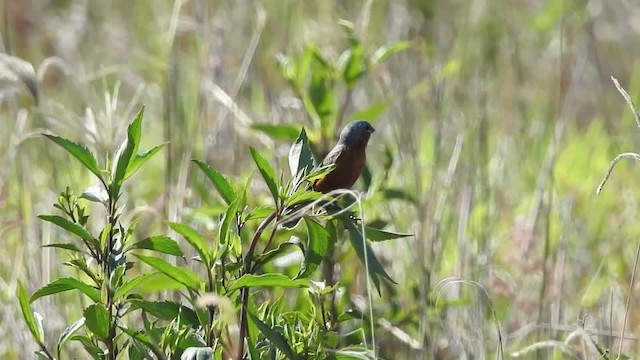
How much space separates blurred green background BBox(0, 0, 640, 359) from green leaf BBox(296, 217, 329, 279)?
0.38 metres

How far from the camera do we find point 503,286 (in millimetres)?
2686

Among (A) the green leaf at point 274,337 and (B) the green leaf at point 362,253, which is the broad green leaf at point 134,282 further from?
(B) the green leaf at point 362,253

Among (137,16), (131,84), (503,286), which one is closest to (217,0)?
(137,16)

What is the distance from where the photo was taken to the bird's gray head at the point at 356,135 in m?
1.81

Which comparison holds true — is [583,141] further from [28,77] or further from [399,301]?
[28,77]

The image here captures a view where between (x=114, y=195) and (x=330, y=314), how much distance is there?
0.41 metres

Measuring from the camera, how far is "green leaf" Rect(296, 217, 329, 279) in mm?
1464

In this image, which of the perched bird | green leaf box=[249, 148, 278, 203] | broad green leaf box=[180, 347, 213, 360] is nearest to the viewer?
broad green leaf box=[180, 347, 213, 360]

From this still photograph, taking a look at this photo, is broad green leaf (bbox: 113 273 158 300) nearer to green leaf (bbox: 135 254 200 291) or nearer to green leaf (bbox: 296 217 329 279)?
green leaf (bbox: 135 254 200 291)

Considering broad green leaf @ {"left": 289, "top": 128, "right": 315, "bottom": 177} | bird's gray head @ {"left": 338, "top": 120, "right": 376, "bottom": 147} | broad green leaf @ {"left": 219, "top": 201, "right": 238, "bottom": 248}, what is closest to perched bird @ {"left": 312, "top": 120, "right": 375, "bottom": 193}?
bird's gray head @ {"left": 338, "top": 120, "right": 376, "bottom": 147}

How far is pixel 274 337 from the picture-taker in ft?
4.72

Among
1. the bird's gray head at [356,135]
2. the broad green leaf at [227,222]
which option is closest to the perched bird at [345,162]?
the bird's gray head at [356,135]

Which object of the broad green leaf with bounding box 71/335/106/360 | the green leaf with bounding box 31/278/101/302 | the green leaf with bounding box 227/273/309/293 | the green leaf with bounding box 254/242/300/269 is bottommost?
the broad green leaf with bounding box 71/335/106/360

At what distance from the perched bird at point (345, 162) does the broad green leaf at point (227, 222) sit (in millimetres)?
272
